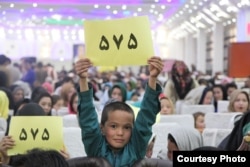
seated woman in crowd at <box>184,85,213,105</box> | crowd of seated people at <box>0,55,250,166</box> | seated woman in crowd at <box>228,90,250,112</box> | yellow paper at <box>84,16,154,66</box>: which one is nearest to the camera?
yellow paper at <box>84,16,154,66</box>

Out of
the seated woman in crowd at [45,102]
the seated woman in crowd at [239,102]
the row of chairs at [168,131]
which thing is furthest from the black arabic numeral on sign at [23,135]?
the seated woman in crowd at [239,102]

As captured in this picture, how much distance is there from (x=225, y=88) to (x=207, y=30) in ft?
100

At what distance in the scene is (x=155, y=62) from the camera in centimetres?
377

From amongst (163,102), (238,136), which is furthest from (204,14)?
(238,136)

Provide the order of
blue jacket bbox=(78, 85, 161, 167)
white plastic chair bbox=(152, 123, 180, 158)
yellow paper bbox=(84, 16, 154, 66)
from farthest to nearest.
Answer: white plastic chair bbox=(152, 123, 180, 158)
yellow paper bbox=(84, 16, 154, 66)
blue jacket bbox=(78, 85, 161, 167)

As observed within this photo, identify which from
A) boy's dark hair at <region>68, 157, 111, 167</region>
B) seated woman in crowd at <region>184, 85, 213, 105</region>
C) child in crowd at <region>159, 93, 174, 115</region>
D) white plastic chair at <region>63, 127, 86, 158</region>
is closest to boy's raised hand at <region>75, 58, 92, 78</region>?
boy's dark hair at <region>68, 157, 111, 167</region>

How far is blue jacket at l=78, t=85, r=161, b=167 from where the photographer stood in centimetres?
367

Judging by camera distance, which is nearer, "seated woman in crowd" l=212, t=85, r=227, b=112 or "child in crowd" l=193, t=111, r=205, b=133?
"child in crowd" l=193, t=111, r=205, b=133

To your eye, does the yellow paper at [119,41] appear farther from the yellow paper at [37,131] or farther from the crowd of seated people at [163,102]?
the yellow paper at [37,131]

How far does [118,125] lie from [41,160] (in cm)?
130

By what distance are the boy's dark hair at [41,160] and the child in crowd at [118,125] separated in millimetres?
1144

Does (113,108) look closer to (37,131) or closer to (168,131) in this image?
(37,131)

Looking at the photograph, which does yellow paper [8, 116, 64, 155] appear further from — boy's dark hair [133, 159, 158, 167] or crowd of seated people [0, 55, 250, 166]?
boy's dark hair [133, 159, 158, 167]

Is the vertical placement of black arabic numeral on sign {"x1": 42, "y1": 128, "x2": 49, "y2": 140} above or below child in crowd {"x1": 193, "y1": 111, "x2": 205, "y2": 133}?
above
